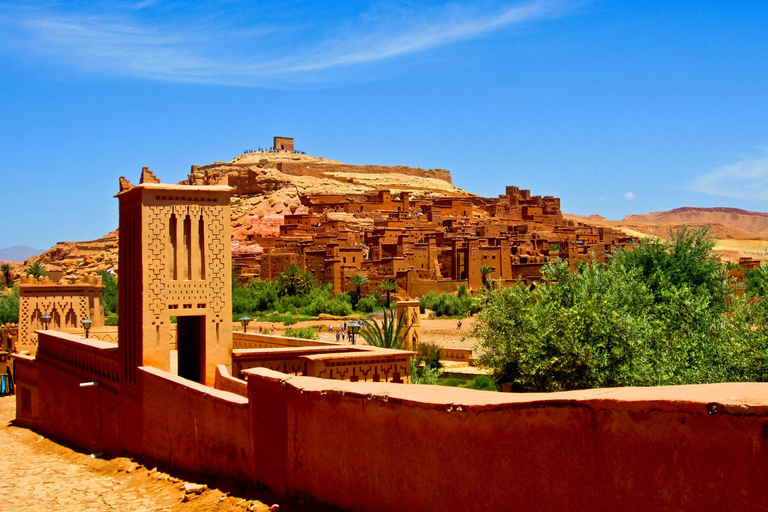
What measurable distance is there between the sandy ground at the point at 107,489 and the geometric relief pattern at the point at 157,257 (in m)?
1.82

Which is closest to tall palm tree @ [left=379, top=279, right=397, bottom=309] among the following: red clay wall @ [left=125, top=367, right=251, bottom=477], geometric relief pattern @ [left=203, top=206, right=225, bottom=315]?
geometric relief pattern @ [left=203, top=206, right=225, bottom=315]

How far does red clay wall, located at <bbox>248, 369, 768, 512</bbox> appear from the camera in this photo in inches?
122

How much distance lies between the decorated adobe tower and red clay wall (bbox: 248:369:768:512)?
12.7 ft

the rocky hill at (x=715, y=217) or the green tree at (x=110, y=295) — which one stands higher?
the rocky hill at (x=715, y=217)

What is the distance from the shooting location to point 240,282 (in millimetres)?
42938

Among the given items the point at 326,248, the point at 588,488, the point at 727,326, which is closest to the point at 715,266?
the point at 727,326

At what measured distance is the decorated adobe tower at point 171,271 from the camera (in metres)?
9.23

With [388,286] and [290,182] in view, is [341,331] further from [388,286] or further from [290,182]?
[290,182]

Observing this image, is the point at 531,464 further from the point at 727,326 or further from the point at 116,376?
the point at 727,326

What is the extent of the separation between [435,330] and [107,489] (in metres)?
25.0

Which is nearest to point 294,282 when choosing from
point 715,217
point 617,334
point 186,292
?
point 617,334

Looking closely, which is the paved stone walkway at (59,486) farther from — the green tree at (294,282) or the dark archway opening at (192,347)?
the green tree at (294,282)

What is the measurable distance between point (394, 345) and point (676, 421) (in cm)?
1272

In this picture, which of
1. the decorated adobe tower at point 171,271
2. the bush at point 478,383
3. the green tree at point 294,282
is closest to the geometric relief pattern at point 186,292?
the decorated adobe tower at point 171,271
